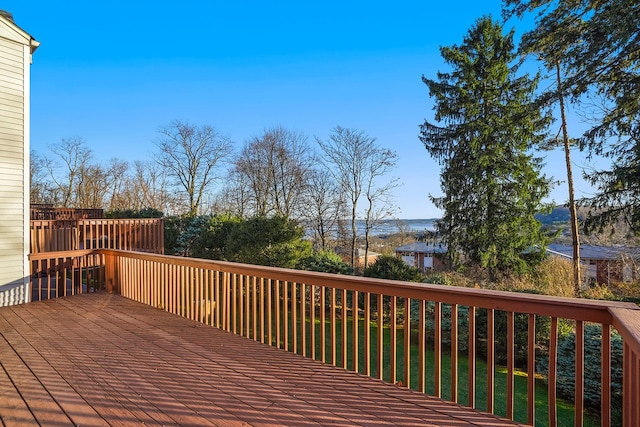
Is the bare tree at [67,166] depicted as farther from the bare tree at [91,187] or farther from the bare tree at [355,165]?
the bare tree at [355,165]

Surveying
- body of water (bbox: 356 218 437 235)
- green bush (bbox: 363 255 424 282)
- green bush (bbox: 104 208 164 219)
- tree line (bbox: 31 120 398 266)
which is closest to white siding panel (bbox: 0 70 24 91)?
green bush (bbox: 363 255 424 282)

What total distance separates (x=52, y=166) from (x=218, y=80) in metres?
13.7

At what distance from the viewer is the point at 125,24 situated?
1026 centimetres

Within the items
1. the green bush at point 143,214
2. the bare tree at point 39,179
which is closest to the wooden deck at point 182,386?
the green bush at point 143,214

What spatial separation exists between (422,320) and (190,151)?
68.3 ft

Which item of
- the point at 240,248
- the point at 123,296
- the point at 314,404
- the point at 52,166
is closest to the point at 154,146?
the point at 52,166

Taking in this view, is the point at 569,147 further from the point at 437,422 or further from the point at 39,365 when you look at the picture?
the point at 39,365

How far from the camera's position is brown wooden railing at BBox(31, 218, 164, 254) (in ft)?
27.3

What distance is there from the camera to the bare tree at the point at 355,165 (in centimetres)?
1812

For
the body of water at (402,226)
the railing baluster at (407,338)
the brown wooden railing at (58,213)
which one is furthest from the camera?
the body of water at (402,226)

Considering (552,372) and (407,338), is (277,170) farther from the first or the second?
(552,372)

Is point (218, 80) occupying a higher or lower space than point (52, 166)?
higher

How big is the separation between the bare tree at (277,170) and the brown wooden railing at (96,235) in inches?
310

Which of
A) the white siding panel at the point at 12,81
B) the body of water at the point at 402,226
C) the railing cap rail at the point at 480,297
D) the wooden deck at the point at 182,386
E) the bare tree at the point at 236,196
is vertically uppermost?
the white siding panel at the point at 12,81
